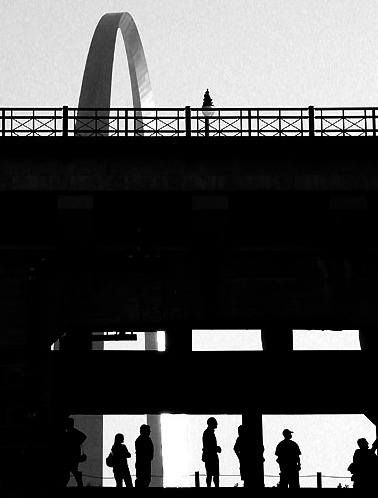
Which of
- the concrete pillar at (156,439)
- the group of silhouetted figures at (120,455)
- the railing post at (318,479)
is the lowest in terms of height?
the railing post at (318,479)

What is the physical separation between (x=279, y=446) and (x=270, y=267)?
7501 millimetres

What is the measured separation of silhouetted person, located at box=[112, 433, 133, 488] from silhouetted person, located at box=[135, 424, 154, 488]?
366 millimetres

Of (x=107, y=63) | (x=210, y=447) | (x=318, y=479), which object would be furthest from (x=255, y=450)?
(x=107, y=63)

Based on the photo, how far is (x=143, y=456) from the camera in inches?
1710

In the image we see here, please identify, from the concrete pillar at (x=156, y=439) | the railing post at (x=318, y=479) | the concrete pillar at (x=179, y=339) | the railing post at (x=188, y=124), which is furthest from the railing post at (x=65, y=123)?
the concrete pillar at (x=156, y=439)

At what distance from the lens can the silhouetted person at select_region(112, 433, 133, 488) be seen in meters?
43.2

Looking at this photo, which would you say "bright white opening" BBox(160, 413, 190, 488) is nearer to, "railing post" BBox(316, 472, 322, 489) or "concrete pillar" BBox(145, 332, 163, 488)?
"concrete pillar" BBox(145, 332, 163, 488)

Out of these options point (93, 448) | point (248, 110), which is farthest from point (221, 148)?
point (93, 448)

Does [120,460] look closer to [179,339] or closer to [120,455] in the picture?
[120,455]

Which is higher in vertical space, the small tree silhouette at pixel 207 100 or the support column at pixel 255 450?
the small tree silhouette at pixel 207 100

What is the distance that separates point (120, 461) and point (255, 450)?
11.9 m

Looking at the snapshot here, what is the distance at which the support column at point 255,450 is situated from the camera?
44188mm

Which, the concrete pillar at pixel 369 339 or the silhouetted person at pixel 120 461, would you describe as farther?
the concrete pillar at pixel 369 339

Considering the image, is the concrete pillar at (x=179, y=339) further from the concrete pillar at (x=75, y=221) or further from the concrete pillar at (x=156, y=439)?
the concrete pillar at (x=156, y=439)
